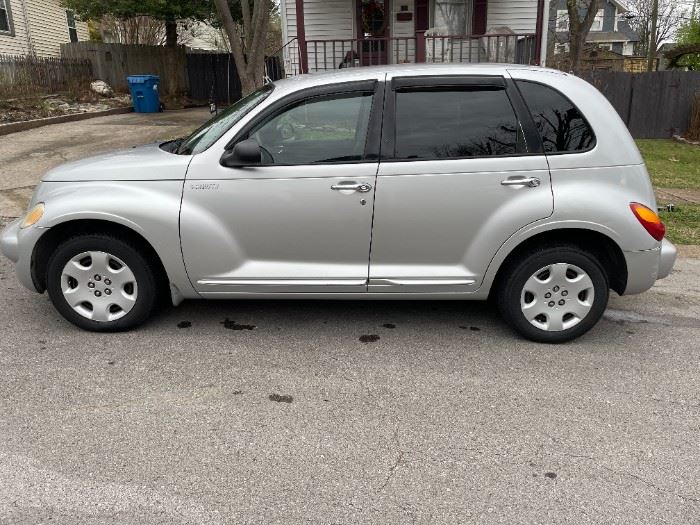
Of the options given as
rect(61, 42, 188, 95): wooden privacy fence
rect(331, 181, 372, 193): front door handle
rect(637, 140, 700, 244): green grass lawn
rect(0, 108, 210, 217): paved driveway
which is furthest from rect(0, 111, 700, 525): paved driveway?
rect(61, 42, 188, 95): wooden privacy fence

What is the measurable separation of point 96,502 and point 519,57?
13.4 m

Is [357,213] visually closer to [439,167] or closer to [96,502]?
[439,167]

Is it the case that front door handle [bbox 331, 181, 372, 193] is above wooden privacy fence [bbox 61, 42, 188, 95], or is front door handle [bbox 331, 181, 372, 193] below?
below

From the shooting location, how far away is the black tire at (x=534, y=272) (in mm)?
3828

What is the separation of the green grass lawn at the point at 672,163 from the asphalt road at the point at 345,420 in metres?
5.90

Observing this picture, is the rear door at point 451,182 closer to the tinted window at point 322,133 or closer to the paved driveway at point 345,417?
the tinted window at point 322,133

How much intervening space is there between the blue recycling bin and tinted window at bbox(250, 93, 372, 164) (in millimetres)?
A: 14912

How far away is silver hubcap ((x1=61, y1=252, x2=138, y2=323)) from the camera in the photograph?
3.95 metres

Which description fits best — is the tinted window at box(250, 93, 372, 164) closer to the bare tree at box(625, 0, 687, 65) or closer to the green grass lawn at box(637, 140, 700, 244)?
the green grass lawn at box(637, 140, 700, 244)

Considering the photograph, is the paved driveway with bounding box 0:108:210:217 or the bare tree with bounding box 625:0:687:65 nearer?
the paved driveway with bounding box 0:108:210:217

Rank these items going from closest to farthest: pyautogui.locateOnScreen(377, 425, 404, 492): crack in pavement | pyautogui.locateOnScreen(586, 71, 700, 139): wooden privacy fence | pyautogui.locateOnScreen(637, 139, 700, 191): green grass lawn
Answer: pyautogui.locateOnScreen(377, 425, 404, 492): crack in pavement < pyautogui.locateOnScreen(637, 139, 700, 191): green grass lawn < pyautogui.locateOnScreen(586, 71, 700, 139): wooden privacy fence

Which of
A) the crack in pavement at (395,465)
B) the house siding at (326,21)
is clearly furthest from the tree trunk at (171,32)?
the crack in pavement at (395,465)

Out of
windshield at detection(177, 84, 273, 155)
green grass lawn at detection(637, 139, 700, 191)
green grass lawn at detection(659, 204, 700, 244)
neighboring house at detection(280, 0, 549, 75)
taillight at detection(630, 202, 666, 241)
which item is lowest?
green grass lawn at detection(659, 204, 700, 244)

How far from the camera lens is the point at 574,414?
3.19m
